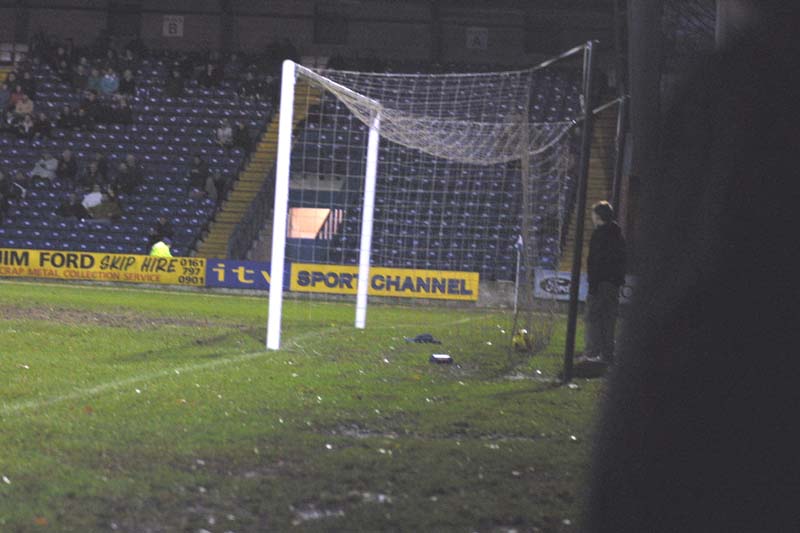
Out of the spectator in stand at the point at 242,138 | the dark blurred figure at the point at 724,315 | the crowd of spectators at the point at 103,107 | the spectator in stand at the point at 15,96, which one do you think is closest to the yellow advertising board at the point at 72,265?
the crowd of spectators at the point at 103,107

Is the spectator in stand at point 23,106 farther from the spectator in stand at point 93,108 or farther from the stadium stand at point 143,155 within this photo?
the spectator in stand at point 93,108

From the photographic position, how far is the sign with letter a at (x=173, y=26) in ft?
118

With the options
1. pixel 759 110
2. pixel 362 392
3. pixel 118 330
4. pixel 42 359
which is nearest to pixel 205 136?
pixel 118 330

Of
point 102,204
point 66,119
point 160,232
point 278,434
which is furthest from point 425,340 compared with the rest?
point 66,119

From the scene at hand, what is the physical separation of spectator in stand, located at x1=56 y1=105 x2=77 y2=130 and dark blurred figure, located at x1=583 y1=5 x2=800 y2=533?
32038 mm

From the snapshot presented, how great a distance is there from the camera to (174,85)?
109ft

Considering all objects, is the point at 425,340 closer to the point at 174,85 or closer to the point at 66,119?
the point at 66,119

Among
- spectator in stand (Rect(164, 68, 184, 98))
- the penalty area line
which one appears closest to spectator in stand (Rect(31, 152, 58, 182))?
spectator in stand (Rect(164, 68, 184, 98))

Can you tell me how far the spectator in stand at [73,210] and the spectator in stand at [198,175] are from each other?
271cm

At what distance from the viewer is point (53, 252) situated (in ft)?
90.7

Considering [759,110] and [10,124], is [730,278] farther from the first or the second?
[10,124]

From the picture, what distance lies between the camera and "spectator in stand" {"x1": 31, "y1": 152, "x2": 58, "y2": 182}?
100 ft

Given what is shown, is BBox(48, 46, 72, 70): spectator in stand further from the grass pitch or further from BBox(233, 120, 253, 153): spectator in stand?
the grass pitch

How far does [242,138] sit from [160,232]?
417 cm
